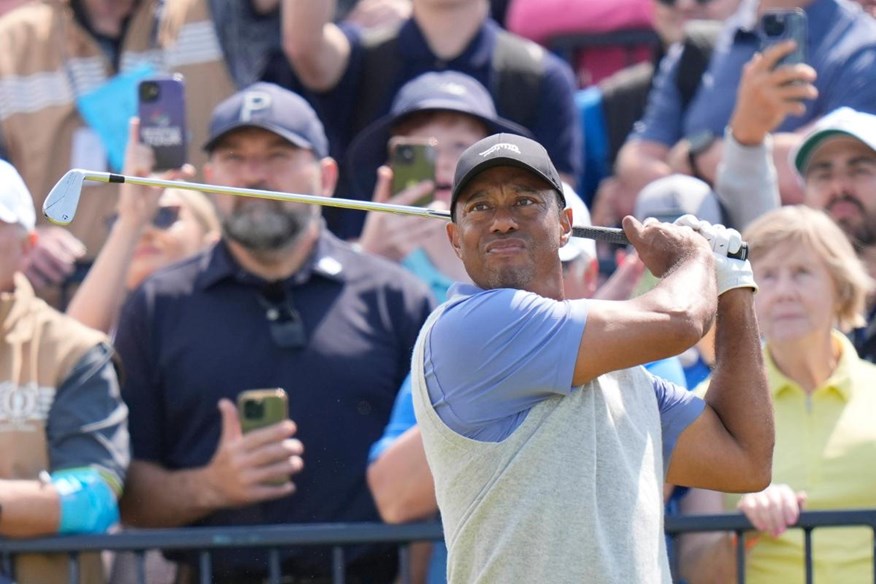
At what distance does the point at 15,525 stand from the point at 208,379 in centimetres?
87

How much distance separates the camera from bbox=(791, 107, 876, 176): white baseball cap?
6.00m

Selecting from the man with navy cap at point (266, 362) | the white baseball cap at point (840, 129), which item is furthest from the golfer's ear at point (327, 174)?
the white baseball cap at point (840, 129)

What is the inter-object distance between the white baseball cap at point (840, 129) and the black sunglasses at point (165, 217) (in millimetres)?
2379

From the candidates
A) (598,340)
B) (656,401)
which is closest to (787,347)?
(656,401)

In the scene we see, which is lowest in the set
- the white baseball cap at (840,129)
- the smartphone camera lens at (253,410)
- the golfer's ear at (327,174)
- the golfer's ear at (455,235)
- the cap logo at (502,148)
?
the smartphone camera lens at (253,410)

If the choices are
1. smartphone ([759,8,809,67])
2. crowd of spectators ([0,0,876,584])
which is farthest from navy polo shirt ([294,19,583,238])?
smartphone ([759,8,809,67])

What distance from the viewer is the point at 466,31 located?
706 centimetres

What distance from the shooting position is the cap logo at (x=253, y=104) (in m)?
6.07

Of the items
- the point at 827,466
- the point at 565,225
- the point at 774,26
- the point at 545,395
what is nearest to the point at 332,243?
the point at 774,26

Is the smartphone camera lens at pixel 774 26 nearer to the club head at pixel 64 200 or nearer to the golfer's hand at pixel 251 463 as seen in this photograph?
the golfer's hand at pixel 251 463

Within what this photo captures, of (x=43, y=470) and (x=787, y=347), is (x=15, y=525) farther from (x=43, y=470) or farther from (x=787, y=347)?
(x=787, y=347)

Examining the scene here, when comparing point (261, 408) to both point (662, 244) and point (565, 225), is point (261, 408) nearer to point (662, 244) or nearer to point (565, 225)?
point (565, 225)

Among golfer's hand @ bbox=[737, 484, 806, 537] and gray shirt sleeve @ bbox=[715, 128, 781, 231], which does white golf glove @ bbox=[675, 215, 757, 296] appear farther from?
gray shirt sleeve @ bbox=[715, 128, 781, 231]

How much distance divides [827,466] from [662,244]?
1543 millimetres
